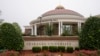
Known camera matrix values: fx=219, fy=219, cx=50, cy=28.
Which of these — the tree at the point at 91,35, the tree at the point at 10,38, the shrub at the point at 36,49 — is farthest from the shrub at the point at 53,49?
the tree at the point at 10,38

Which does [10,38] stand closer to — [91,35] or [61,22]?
[91,35]

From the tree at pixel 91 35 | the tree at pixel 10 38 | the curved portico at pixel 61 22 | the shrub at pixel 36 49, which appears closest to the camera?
the tree at pixel 91 35

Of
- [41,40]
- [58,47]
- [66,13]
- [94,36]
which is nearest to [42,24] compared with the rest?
[66,13]

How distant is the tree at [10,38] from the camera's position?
73.9ft

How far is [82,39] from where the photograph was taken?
22.5 metres

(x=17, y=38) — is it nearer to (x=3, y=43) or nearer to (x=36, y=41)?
(x=3, y=43)

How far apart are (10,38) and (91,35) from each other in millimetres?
8304

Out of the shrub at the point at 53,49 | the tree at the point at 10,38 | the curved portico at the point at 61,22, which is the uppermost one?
the curved portico at the point at 61,22

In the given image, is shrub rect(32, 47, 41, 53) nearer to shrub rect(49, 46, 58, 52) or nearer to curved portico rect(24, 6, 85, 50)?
shrub rect(49, 46, 58, 52)

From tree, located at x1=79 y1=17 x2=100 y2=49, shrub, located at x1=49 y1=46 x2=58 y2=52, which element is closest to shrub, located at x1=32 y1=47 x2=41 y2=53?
shrub, located at x1=49 y1=46 x2=58 y2=52

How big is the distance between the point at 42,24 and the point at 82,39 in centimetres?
1765

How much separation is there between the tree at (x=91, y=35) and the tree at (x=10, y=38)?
655cm

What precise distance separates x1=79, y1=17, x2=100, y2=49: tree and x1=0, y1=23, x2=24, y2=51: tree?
6548mm

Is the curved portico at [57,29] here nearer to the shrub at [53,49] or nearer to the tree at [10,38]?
the shrub at [53,49]
